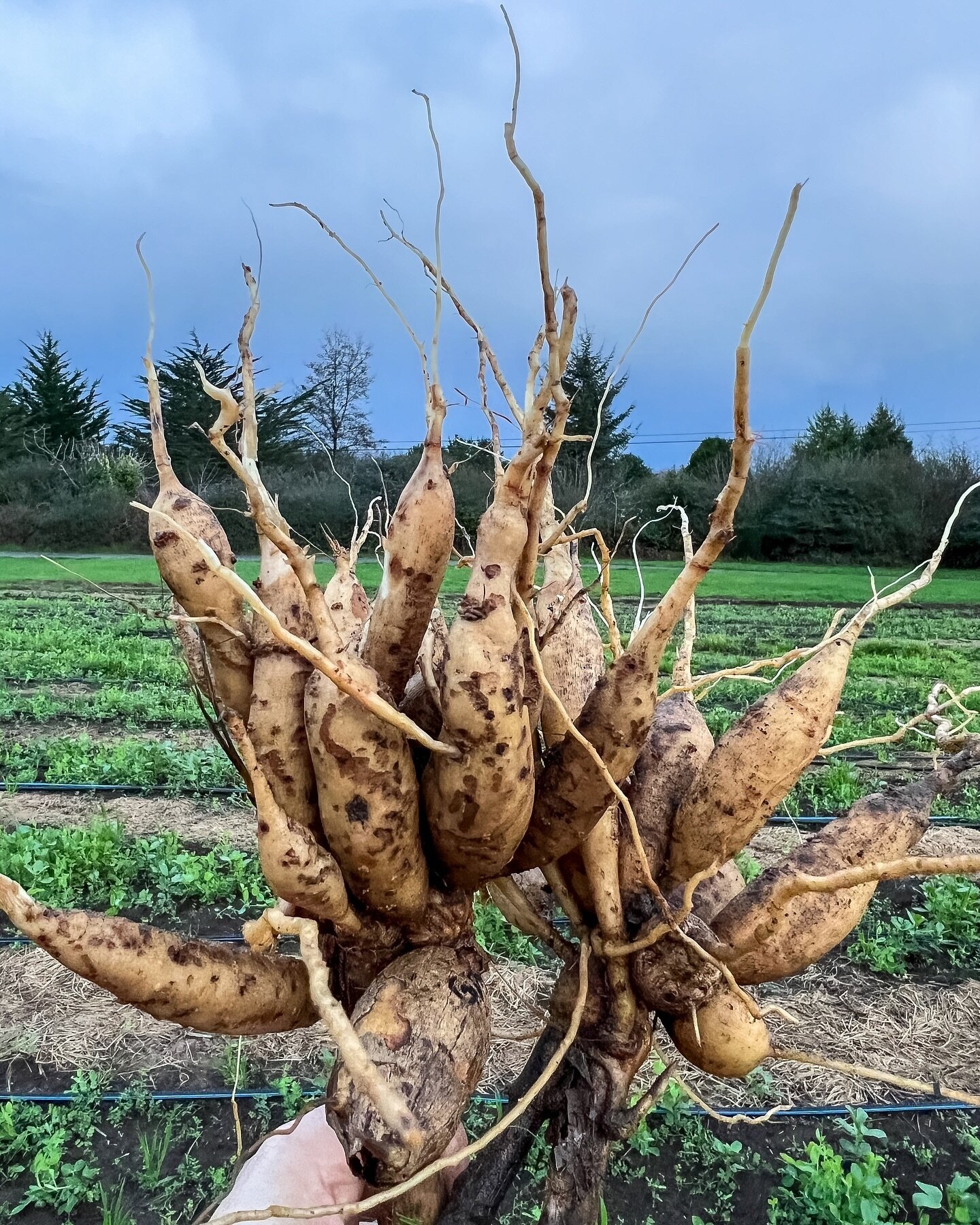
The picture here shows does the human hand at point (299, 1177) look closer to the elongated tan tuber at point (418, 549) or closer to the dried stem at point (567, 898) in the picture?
the dried stem at point (567, 898)

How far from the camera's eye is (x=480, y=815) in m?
0.93

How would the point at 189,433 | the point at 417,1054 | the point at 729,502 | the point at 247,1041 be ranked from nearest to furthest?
the point at 729,502
the point at 417,1054
the point at 247,1041
the point at 189,433

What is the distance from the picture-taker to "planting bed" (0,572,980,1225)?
6.51 ft

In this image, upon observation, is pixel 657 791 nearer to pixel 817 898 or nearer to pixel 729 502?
pixel 817 898

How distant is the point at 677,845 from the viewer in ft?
3.81

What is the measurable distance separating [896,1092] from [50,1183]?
2193 millimetres

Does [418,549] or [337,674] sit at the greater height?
[418,549]

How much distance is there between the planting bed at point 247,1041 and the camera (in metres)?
1.98

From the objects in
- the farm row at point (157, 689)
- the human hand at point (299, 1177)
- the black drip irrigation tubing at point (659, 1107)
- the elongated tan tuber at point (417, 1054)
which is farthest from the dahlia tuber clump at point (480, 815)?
the black drip irrigation tubing at point (659, 1107)

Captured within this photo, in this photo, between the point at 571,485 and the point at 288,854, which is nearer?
the point at 288,854

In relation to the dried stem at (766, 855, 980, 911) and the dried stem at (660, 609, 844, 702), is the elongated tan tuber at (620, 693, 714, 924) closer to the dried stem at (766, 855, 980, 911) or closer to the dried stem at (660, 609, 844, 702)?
the dried stem at (660, 609, 844, 702)

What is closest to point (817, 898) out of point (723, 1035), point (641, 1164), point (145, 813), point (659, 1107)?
point (723, 1035)

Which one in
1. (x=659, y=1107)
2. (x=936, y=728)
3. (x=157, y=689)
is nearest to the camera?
(x=936, y=728)

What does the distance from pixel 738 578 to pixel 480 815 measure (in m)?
19.6
